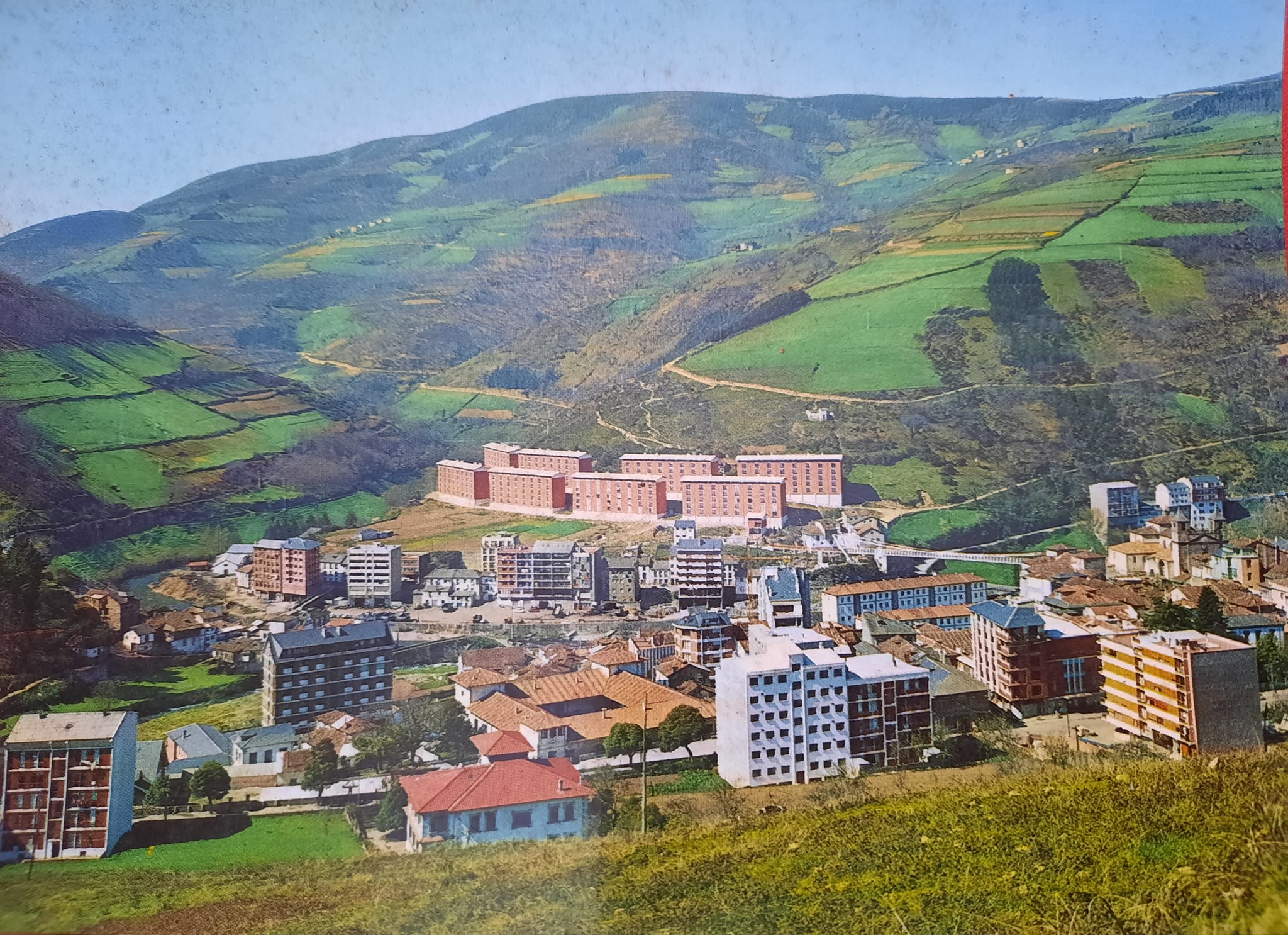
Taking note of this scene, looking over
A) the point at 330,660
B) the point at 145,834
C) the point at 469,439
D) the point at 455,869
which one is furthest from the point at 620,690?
the point at 469,439

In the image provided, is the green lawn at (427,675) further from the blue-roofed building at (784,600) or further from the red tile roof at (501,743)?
the blue-roofed building at (784,600)

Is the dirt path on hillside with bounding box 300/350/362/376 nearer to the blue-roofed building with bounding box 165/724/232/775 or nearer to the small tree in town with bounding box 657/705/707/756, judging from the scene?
the blue-roofed building with bounding box 165/724/232/775

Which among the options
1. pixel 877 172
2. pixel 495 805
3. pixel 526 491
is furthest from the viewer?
pixel 877 172

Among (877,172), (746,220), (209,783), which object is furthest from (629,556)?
(877,172)

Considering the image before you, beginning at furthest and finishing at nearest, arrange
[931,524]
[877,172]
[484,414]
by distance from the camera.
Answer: [877,172] → [484,414] → [931,524]

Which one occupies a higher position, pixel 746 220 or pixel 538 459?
pixel 746 220

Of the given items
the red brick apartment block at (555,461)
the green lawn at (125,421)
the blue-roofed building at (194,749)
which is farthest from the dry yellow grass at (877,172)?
the blue-roofed building at (194,749)

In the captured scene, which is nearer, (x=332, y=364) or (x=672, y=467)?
(x=672, y=467)

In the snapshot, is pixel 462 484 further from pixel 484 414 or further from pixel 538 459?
pixel 484 414
